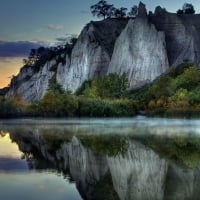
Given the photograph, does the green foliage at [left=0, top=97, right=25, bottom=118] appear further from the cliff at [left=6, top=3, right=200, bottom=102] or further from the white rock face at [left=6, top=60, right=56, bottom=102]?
the white rock face at [left=6, top=60, right=56, bottom=102]

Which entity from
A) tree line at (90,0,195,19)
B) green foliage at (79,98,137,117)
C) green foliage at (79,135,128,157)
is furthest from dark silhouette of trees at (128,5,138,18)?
green foliage at (79,135,128,157)

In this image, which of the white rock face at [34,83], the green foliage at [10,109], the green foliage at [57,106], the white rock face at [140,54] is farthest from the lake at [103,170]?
the white rock face at [34,83]

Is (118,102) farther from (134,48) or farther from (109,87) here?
(134,48)

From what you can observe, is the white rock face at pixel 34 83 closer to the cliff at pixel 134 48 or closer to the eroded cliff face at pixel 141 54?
the cliff at pixel 134 48

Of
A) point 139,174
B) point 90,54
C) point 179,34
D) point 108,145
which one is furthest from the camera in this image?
point 90,54

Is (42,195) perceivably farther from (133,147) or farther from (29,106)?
(29,106)

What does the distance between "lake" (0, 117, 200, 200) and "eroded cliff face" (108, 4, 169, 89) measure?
2686 inches

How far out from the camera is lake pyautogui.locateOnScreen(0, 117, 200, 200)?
1114cm

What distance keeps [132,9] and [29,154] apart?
101 metres

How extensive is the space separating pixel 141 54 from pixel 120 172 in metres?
79.5

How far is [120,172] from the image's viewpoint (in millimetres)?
14148

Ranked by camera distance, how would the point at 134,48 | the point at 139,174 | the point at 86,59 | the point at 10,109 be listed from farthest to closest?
1. the point at 86,59
2. the point at 134,48
3. the point at 10,109
4. the point at 139,174

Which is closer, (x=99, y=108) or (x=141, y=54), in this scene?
(x=99, y=108)

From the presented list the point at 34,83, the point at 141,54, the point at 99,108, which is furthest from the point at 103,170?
the point at 34,83
